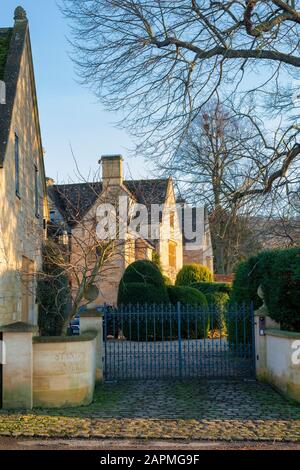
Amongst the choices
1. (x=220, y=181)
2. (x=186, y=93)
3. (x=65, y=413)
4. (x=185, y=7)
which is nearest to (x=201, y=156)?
(x=220, y=181)

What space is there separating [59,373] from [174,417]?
218 centimetres

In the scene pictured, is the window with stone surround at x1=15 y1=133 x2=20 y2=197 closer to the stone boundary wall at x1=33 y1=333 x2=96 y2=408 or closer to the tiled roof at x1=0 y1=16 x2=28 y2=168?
the tiled roof at x1=0 y1=16 x2=28 y2=168

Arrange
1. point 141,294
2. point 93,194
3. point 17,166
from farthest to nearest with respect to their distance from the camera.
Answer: point 141,294 → point 93,194 → point 17,166

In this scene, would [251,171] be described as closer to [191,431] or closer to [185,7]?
[185,7]

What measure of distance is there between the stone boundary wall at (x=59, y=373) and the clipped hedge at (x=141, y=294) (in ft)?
38.8

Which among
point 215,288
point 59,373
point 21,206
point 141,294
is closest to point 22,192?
point 21,206

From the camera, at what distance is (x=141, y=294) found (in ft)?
73.5

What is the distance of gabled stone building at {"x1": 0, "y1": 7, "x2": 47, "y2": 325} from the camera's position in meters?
12.4

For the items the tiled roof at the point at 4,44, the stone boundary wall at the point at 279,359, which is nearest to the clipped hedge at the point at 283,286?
the stone boundary wall at the point at 279,359

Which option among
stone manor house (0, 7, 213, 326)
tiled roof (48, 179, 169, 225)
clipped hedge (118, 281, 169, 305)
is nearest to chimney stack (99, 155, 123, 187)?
tiled roof (48, 179, 169, 225)

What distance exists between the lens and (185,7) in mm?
11891

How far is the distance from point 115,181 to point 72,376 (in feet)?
66.5

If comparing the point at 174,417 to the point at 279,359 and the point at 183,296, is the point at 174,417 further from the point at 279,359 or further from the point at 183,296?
the point at 183,296

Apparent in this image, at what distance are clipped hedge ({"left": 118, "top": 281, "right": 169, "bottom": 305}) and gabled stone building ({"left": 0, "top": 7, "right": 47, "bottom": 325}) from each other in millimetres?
5591
